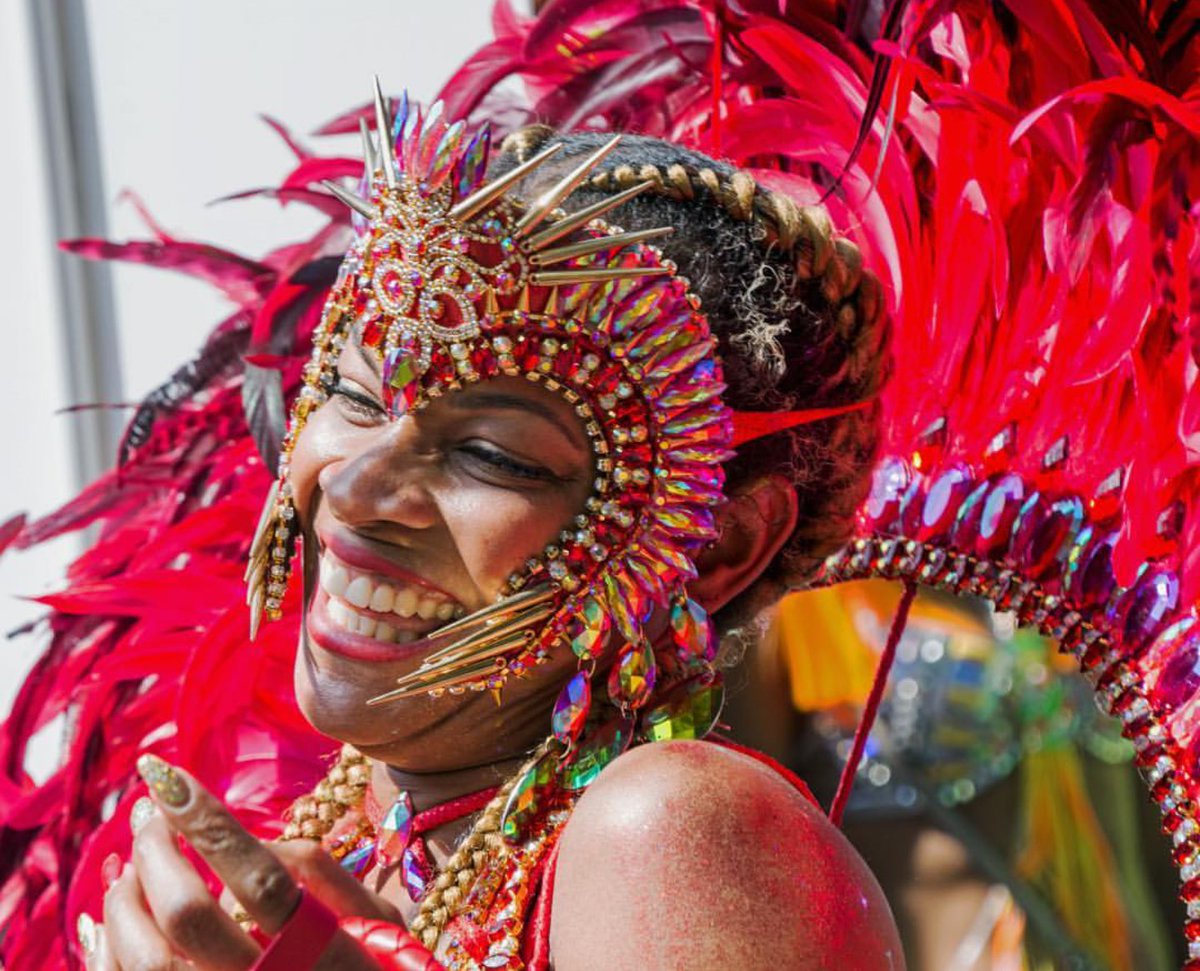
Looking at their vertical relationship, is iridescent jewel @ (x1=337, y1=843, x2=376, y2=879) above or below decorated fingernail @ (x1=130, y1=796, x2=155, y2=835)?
below

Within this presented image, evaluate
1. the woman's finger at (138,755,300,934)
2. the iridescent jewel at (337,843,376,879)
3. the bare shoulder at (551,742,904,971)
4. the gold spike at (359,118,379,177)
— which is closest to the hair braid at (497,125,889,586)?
the gold spike at (359,118,379,177)

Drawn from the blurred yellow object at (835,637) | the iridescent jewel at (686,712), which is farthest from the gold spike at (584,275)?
the blurred yellow object at (835,637)

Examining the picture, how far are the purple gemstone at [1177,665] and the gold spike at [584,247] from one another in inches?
23.9

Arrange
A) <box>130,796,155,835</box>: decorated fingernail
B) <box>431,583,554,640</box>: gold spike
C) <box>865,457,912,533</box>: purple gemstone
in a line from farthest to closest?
<box>865,457,912,533</box>: purple gemstone, <box>431,583,554,640</box>: gold spike, <box>130,796,155,835</box>: decorated fingernail

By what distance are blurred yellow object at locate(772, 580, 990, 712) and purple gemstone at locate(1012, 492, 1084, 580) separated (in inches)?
30.8

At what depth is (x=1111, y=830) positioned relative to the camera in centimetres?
249

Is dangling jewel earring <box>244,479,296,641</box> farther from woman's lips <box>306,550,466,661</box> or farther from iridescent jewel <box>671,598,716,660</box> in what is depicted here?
iridescent jewel <box>671,598,716,660</box>

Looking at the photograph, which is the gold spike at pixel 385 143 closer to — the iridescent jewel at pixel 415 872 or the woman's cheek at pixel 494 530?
the woman's cheek at pixel 494 530

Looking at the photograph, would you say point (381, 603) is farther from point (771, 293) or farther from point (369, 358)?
point (771, 293)

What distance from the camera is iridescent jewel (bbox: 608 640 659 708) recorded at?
4.15 feet

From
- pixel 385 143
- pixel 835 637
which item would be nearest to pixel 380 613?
pixel 385 143

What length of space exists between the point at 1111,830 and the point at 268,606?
5.04ft

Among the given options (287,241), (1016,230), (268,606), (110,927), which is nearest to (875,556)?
(1016,230)

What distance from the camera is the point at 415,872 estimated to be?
1317 mm
